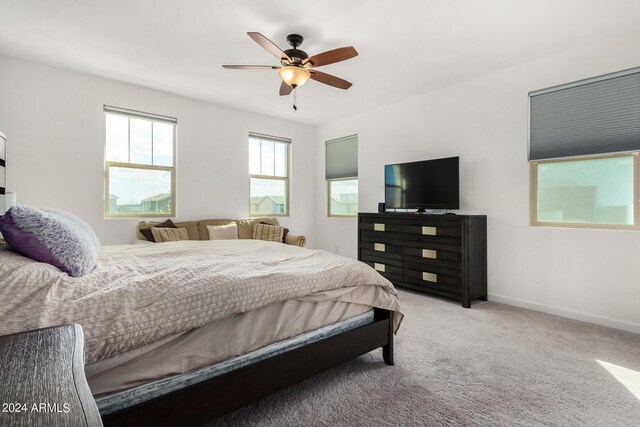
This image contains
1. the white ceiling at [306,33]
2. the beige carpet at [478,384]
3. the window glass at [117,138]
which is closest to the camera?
the beige carpet at [478,384]

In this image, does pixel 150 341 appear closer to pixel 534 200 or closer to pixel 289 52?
pixel 289 52

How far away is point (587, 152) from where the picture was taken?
2.88m

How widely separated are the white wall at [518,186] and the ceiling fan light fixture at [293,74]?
157 cm

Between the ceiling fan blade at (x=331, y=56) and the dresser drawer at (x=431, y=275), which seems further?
the dresser drawer at (x=431, y=275)

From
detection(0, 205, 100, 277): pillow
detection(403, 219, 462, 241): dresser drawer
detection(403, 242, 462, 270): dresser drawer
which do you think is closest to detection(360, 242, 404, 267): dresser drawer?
detection(403, 242, 462, 270): dresser drawer

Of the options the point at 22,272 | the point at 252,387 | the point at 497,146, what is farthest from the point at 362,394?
the point at 497,146

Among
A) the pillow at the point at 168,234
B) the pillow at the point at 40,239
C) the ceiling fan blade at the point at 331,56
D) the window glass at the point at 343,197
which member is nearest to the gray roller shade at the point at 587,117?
the ceiling fan blade at the point at 331,56

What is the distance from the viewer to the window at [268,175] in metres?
5.12

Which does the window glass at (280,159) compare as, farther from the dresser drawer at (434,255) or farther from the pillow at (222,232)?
the dresser drawer at (434,255)

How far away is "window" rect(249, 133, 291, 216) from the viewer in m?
5.12

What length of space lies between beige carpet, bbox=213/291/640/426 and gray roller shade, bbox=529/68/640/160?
1653 millimetres

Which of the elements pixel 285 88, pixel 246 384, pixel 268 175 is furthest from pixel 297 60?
pixel 268 175

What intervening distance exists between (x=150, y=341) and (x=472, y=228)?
3.17 metres

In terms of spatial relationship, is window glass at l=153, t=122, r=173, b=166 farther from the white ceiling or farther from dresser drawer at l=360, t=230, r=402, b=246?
dresser drawer at l=360, t=230, r=402, b=246
